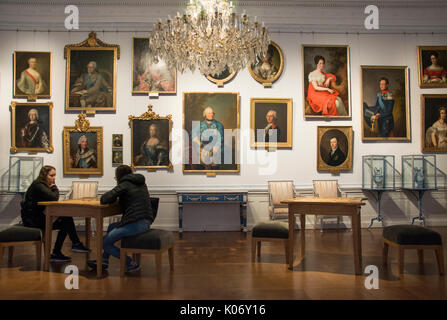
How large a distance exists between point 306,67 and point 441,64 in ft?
13.0

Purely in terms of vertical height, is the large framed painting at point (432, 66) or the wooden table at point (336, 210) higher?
the large framed painting at point (432, 66)

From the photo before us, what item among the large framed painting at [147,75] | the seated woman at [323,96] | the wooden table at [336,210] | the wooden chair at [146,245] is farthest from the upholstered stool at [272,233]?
the large framed painting at [147,75]

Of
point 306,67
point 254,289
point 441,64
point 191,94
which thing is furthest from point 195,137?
point 441,64

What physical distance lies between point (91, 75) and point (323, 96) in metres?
6.51

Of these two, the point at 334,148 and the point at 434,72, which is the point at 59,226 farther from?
the point at 434,72

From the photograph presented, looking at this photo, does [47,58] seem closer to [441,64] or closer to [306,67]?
[306,67]

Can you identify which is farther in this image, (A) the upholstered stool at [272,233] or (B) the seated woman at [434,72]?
(B) the seated woman at [434,72]

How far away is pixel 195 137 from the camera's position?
32.4 ft

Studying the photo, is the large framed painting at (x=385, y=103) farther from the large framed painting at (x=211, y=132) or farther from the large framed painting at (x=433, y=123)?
the large framed painting at (x=211, y=132)

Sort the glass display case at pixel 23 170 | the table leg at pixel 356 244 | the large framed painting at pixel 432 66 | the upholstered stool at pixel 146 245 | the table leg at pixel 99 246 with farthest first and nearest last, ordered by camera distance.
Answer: the large framed painting at pixel 432 66 < the glass display case at pixel 23 170 < the table leg at pixel 356 244 < the table leg at pixel 99 246 < the upholstered stool at pixel 146 245

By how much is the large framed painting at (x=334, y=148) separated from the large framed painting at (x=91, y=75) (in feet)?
19.3

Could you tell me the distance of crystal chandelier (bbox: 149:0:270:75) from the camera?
20.8 feet

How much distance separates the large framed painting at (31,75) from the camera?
9805 mm

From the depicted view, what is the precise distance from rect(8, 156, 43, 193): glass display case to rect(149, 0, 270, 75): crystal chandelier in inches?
205
